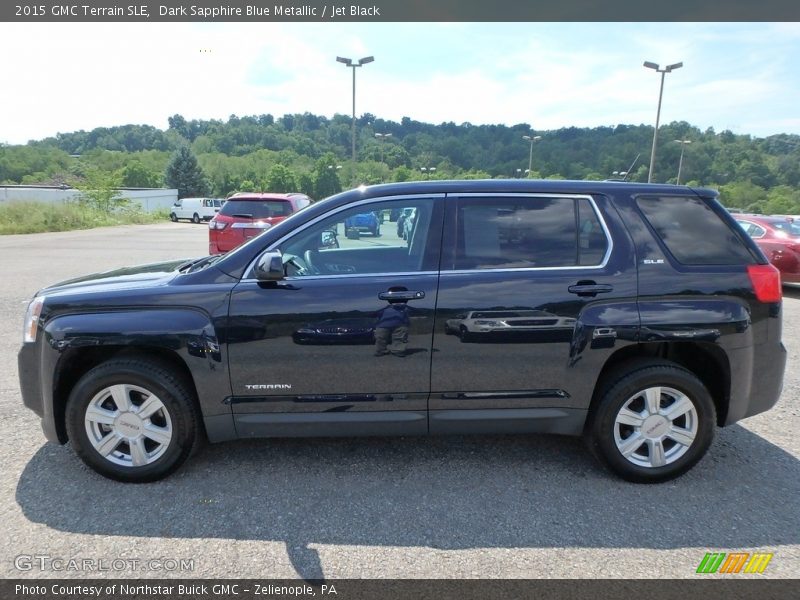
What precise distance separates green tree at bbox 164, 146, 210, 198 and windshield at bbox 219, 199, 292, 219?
6536 centimetres

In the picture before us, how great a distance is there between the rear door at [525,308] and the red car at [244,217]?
762 centimetres

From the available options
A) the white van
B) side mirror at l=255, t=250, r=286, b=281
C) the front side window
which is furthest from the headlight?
the white van

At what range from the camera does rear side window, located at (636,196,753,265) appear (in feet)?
10.8

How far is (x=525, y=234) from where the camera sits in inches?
128

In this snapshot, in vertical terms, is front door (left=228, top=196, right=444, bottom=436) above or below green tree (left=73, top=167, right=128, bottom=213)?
below

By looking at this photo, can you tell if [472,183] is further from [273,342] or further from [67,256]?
[67,256]

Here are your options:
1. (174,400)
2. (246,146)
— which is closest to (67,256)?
(174,400)

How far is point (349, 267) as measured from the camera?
327 cm

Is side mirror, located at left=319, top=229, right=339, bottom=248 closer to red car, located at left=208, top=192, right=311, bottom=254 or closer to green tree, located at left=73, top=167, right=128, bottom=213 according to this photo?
red car, located at left=208, top=192, right=311, bottom=254

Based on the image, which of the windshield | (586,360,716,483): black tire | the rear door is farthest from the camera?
the windshield

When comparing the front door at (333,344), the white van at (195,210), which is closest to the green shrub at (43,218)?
the white van at (195,210)

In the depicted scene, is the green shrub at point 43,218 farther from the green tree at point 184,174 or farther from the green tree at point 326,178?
the green tree at point 184,174

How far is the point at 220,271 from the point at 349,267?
0.79 metres

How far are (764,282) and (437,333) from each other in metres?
2.12
